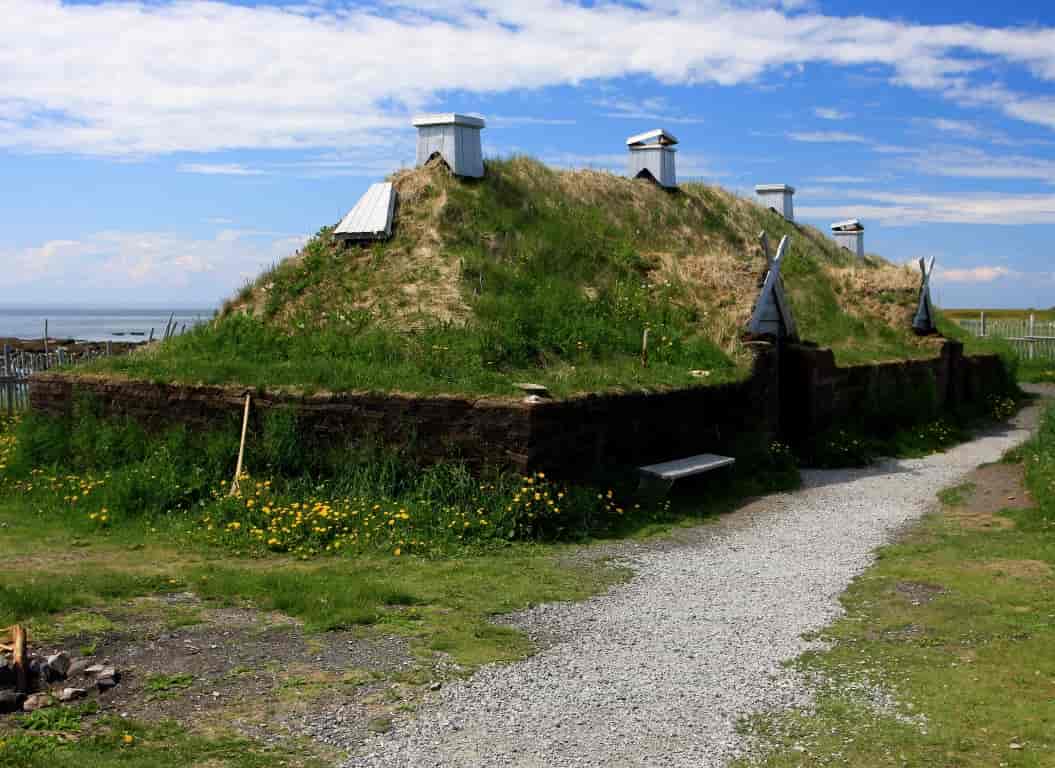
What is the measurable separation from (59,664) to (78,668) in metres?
0.14

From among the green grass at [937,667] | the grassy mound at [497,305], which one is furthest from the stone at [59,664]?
the grassy mound at [497,305]

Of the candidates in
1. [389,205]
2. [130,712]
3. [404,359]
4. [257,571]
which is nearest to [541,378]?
[404,359]

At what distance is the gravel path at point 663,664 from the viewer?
5293 millimetres

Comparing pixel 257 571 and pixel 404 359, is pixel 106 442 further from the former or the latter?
pixel 257 571

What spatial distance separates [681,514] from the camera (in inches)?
458

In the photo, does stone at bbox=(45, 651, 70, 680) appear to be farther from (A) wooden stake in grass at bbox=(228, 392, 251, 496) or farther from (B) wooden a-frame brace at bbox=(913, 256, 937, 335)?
(B) wooden a-frame brace at bbox=(913, 256, 937, 335)

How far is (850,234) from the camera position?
31297mm

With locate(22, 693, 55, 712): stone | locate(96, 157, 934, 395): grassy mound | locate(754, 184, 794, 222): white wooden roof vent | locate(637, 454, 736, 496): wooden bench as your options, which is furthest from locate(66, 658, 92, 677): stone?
locate(754, 184, 794, 222): white wooden roof vent

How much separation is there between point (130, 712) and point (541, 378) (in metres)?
7.22

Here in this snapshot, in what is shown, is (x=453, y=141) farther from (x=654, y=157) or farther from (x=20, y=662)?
(x=20, y=662)

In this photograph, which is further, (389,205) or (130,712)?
(389,205)

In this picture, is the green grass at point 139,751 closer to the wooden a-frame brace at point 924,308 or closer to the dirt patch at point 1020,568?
the dirt patch at point 1020,568

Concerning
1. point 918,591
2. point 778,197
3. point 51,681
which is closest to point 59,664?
point 51,681

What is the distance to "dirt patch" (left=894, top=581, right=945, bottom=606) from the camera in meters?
8.10
